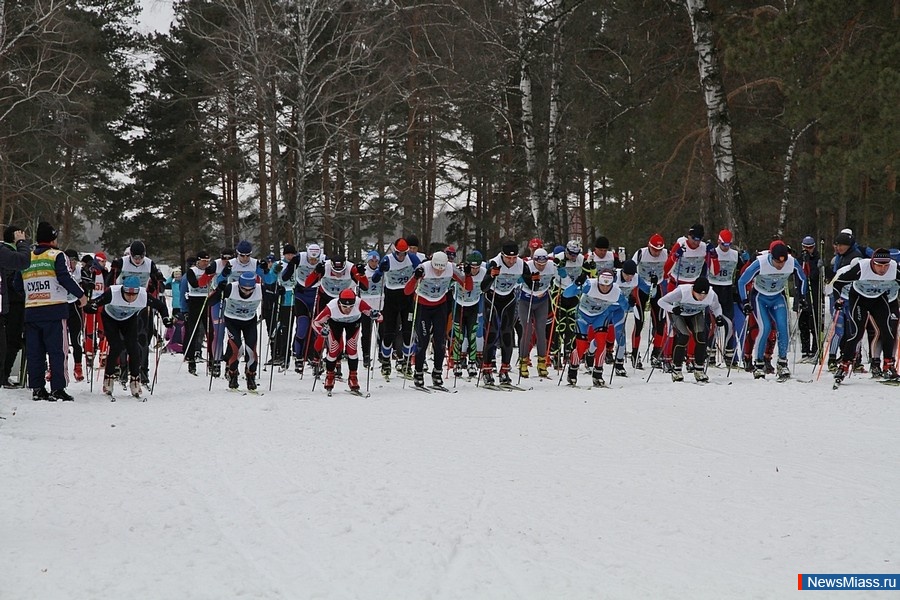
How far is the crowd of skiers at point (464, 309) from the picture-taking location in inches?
412

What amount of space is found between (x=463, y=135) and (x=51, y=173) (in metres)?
14.9

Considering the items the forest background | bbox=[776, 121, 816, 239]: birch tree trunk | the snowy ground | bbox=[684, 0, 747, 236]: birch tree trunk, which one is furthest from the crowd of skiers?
bbox=[776, 121, 816, 239]: birch tree trunk

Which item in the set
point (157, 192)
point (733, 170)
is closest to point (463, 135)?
point (157, 192)

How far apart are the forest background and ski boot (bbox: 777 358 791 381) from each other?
421 cm

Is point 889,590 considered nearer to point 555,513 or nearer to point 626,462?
point 555,513

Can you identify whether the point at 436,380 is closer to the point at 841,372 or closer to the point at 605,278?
the point at 605,278

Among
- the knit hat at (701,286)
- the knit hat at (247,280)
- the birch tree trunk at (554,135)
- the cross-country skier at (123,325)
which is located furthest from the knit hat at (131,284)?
the birch tree trunk at (554,135)

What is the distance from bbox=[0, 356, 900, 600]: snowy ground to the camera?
436 cm

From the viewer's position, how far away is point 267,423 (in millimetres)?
8531

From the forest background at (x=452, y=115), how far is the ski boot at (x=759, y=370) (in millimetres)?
4005

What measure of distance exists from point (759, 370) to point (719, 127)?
548 centimetres

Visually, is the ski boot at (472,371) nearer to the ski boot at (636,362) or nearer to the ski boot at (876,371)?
the ski boot at (636,362)

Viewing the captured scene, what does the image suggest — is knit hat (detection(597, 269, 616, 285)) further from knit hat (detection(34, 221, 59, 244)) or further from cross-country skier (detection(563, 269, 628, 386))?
knit hat (detection(34, 221, 59, 244))

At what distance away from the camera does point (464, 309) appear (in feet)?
41.7
